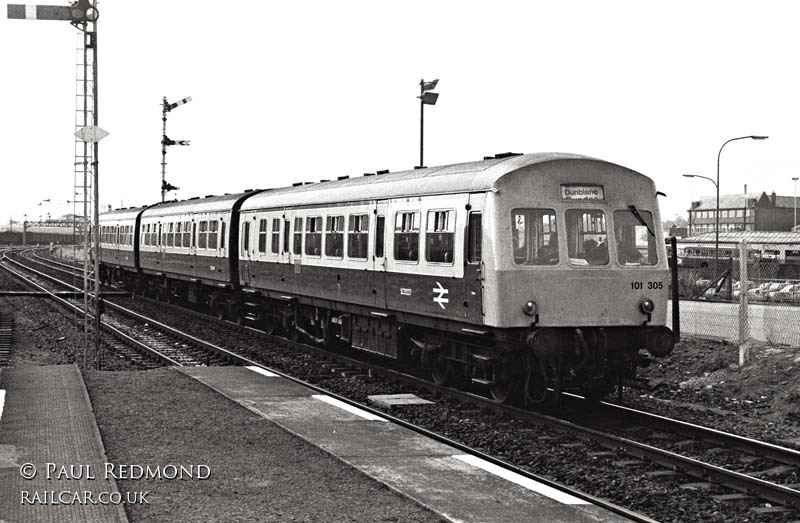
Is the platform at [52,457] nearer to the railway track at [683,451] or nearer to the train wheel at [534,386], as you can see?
the railway track at [683,451]

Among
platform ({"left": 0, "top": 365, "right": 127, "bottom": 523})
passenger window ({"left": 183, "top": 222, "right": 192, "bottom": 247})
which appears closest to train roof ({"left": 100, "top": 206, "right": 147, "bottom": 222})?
passenger window ({"left": 183, "top": 222, "right": 192, "bottom": 247})

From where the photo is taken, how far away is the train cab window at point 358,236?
51.9 ft

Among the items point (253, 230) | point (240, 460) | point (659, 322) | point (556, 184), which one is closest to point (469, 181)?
point (556, 184)

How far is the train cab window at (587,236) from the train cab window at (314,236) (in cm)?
679

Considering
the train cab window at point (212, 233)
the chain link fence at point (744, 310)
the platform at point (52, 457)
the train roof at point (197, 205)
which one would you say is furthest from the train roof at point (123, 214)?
the platform at point (52, 457)

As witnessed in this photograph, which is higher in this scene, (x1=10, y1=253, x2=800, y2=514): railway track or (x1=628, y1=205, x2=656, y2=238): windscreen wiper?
(x1=628, y1=205, x2=656, y2=238): windscreen wiper

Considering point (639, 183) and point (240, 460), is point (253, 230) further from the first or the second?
point (240, 460)

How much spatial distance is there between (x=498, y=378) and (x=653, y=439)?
242cm

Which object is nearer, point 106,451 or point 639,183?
point 106,451

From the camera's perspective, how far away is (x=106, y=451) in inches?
352

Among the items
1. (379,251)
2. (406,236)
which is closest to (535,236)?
(406,236)

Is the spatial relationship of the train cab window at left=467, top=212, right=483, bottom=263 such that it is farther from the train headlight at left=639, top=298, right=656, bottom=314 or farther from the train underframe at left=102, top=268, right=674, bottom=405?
the train headlight at left=639, top=298, right=656, bottom=314

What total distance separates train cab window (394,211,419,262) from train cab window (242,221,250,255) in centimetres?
867

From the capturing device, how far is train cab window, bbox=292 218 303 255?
1906 cm
